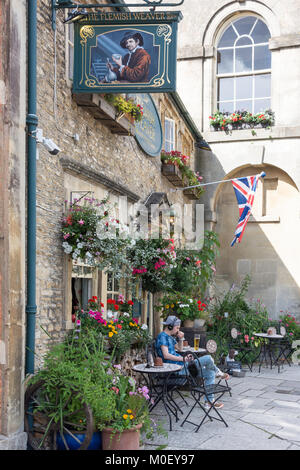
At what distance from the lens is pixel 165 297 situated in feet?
30.2

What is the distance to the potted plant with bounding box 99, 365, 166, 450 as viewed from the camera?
482 centimetres

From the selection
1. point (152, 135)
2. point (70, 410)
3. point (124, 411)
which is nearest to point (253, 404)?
point (124, 411)

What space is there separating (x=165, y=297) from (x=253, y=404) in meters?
2.40

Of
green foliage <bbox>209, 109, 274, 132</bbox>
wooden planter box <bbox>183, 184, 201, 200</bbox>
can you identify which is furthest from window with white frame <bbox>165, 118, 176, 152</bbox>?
green foliage <bbox>209, 109, 274, 132</bbox>

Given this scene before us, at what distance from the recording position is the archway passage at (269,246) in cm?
1443

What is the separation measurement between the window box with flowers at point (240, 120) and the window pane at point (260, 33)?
6.85 feet

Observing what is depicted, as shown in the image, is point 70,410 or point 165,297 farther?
point 165,297

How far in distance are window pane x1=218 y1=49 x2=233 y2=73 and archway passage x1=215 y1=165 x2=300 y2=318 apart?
9.39 feet

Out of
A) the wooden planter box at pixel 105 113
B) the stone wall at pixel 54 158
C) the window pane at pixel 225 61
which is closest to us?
the stone wall at pixel 54 158

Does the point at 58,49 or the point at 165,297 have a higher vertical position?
the point at 58,49

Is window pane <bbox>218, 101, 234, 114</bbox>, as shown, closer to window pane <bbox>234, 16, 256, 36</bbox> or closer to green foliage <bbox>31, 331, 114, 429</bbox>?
window pane <bbox>234, 16, 256, 36</bbox>

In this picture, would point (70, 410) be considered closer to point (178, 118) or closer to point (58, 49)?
point (58, 49)

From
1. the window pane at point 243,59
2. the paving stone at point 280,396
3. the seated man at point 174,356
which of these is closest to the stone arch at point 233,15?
the window pane at point 243,59

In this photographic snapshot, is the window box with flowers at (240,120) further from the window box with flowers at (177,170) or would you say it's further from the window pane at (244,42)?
the window box with flowers at (177,170)
